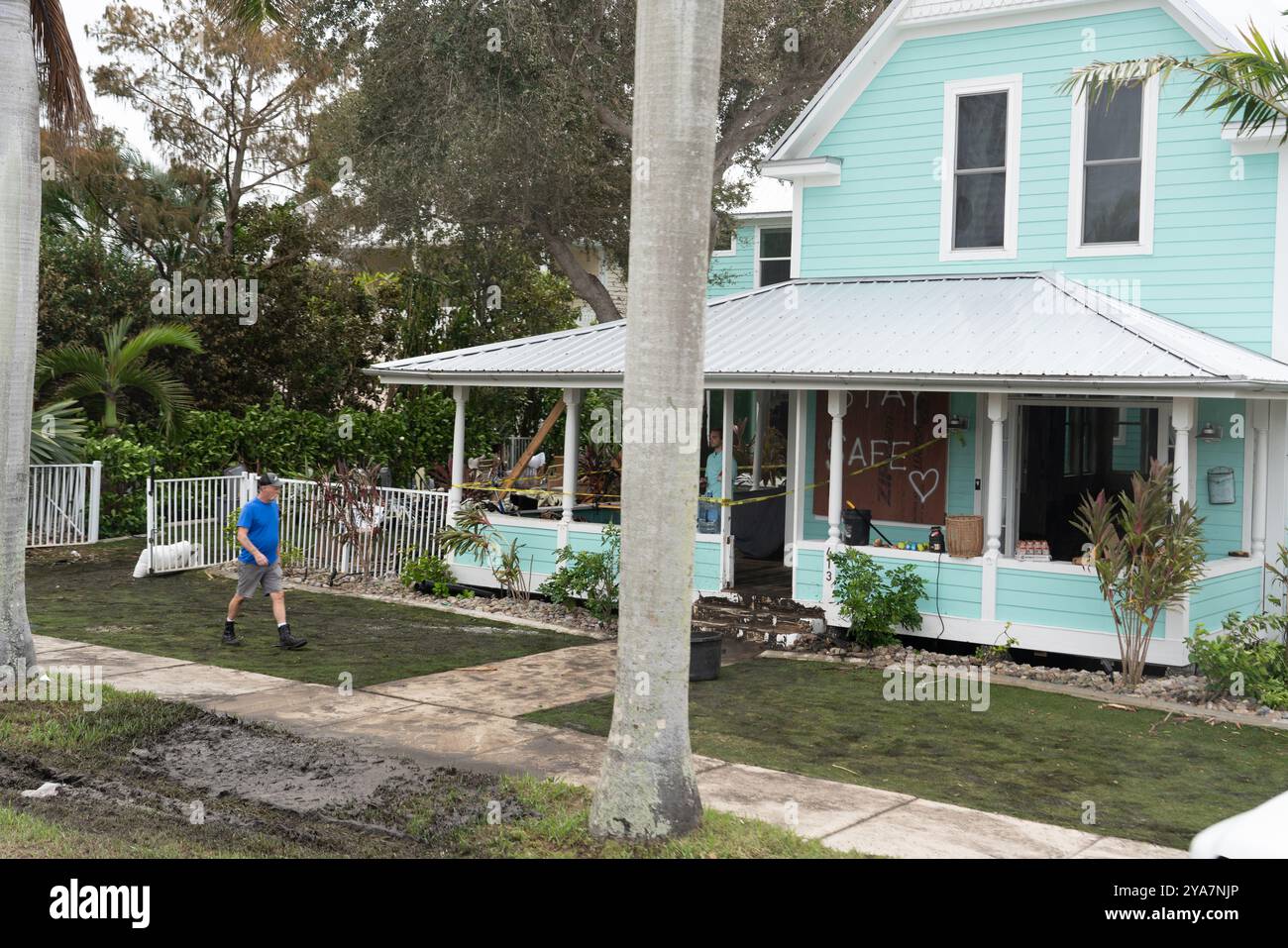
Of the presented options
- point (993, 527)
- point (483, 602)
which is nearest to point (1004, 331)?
point (993, 527)

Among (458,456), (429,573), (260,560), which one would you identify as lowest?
(429,573)

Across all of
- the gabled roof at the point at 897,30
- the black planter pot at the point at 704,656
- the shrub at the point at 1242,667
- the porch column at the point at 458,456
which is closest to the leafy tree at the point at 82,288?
the porch column at the point at 458,456

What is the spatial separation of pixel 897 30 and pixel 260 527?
987 centimetres

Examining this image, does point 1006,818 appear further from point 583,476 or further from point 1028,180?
point 583,476

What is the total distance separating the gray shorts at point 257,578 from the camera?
1363 cm

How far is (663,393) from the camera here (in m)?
7.22

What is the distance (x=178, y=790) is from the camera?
834cm

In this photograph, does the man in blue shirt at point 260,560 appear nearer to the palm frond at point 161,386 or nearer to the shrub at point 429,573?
the shrub at point 429,573

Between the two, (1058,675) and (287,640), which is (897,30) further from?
(287,640)

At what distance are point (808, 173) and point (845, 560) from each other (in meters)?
5.78

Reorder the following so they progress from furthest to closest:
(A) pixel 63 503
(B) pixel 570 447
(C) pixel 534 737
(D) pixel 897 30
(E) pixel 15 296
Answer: (A) pixel 63 503 → (B) pixel 570 447 → (D) pixel 897 30 → (E) pixel 15 296 → (C) pixel 534 737

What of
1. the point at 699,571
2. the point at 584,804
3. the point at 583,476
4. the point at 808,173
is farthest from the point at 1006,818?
the point at 583,476

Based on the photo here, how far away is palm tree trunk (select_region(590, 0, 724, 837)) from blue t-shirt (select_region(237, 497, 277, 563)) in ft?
24.3

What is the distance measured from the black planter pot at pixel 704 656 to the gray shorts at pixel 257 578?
14.6 feet
